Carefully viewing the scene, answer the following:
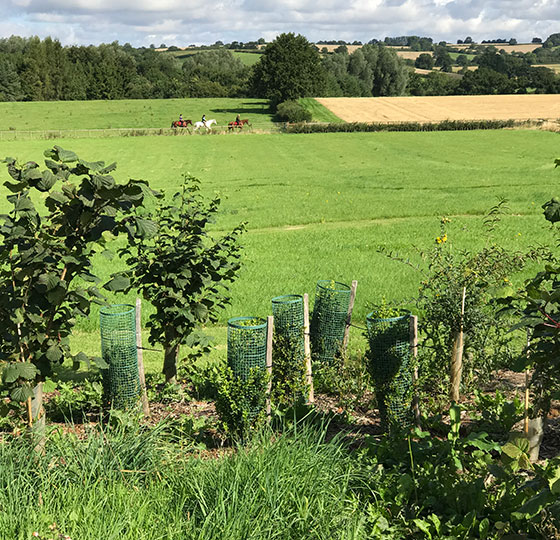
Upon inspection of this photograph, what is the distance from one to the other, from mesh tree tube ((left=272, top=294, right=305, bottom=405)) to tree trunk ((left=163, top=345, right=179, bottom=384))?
4.30ft

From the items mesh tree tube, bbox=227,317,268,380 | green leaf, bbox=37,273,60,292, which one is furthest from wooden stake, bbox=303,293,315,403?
green leaf, bbox=37,273,60,292

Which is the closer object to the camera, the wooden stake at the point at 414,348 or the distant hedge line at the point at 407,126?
the wooden stake at the point at 414,348

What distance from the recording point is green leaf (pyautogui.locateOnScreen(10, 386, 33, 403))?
4.77 metres

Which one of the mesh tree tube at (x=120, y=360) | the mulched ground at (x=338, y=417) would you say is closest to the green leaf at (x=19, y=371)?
the mulched ground at (x=338, y=417)

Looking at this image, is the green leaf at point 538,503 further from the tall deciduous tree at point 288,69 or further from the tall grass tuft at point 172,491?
the tall deciduous tree at point 288,69

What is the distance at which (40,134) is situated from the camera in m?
54.6

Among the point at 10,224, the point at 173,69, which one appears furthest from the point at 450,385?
the point at 173,69

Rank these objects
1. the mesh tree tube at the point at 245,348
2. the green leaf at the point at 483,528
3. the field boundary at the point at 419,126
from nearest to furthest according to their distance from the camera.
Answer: the green leaf at the point at 483,528
the mesh tree tube at the point at 245,348
the field boundary at the point at 419,126

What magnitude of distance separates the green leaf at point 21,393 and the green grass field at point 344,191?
11.9 feet

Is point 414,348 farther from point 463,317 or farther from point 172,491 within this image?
point 172,491

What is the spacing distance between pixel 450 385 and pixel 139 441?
3.30m

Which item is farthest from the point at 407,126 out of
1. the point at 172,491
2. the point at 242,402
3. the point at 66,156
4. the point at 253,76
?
the point at 172,491

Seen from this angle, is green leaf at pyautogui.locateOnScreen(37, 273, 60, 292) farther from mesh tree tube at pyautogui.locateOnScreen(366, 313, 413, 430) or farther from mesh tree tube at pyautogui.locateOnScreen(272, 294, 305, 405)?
mesh tree tube at pyautogui.locateOnScreen(366, 313, 413, 430)

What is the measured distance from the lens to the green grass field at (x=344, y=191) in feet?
45.5
